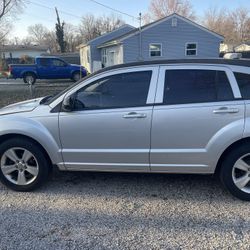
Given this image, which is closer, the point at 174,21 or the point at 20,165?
the point at 20,165

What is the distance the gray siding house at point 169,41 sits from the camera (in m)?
25.1

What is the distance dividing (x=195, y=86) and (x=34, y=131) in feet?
7.21

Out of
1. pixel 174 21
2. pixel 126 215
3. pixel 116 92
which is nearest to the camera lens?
pixel 126 215

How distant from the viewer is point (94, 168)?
13.6ft

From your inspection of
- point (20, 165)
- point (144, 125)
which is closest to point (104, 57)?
point (20, 165)

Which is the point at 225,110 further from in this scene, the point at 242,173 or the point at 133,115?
the point at 133,115

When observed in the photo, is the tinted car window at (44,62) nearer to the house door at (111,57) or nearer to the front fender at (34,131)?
the house door at (111,57)

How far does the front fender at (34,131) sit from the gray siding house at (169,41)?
21.6 m

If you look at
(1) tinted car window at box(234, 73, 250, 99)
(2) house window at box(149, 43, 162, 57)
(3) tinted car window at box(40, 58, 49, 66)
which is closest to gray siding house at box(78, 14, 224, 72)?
(2) house window at box(149, 43, 162, 57)

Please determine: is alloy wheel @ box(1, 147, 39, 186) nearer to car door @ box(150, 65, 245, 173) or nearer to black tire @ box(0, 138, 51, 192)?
black tire @ box(0, 138, 51, 192)

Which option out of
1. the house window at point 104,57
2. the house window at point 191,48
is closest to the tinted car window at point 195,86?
the house window at point 191,48

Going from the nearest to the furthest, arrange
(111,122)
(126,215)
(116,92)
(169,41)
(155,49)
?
(126,215) < (111,122) < (116,92) < (169,41) < (155,49)

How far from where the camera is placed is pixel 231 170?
12.4ft

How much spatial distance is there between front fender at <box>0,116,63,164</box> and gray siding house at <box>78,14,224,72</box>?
70.7ft
